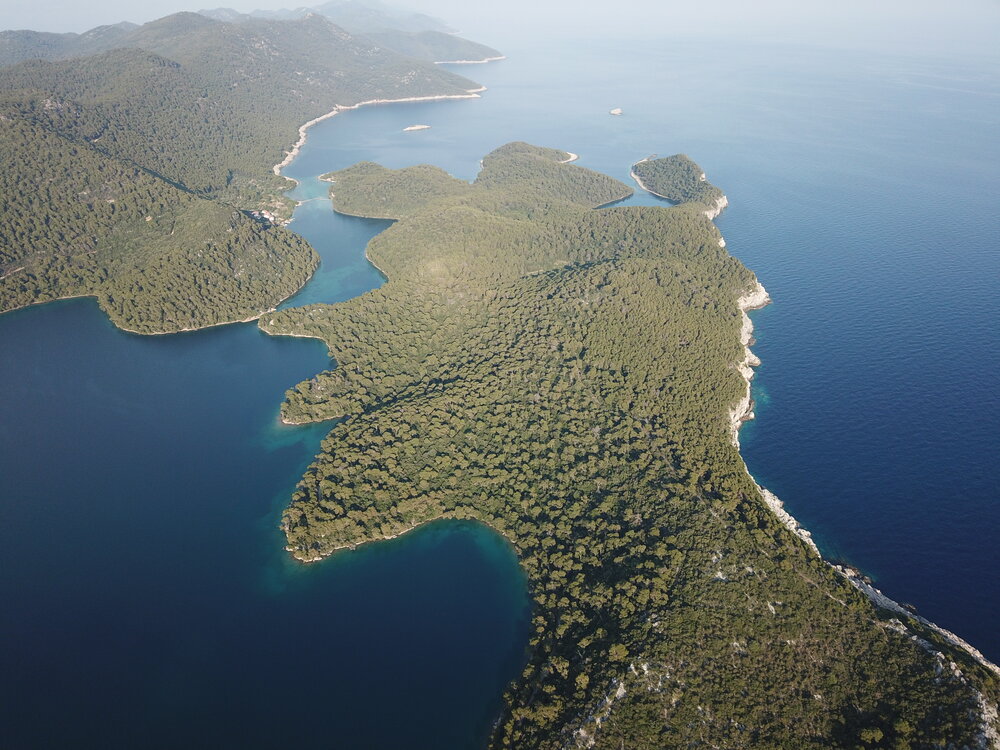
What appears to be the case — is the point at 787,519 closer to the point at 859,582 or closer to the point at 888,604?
the point at 859,582

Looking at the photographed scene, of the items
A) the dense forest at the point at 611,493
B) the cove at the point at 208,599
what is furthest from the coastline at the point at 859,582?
the cove at the point at 208,599

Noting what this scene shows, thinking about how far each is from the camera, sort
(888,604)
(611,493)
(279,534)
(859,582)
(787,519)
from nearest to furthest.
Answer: (888,604), (859,582), (787,519), (611,493), (279,534)

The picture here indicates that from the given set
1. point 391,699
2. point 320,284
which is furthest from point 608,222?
point 391,699

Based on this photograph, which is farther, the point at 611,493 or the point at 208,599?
the point at 611,493

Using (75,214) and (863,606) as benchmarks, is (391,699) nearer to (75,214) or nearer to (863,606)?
(863,606)

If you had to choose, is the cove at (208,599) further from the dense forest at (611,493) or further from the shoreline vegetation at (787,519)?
the shoreline vegetation at (787,519)

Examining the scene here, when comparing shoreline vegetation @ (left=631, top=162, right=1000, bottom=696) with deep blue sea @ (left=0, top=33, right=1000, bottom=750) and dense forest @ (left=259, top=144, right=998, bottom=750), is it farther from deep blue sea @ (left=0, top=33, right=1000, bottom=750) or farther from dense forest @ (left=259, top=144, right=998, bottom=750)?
dense forest @ (left=259, top=144, right=998, bottom=750)

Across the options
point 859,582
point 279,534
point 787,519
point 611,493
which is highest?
point 611,493

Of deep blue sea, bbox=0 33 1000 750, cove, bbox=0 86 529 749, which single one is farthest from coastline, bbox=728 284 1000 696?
cove, bbox=0 86 529 749

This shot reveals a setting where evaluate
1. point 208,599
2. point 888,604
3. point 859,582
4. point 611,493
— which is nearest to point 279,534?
point 208,599

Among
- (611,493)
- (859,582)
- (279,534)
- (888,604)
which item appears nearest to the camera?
(888,604)
